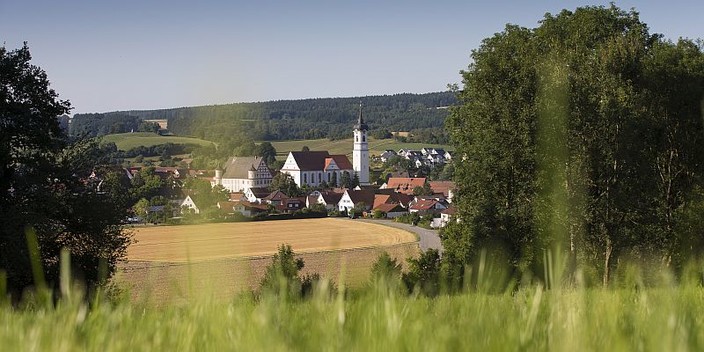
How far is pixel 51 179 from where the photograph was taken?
79.4 ft

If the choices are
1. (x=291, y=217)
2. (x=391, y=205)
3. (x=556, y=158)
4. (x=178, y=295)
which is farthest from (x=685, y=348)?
(x=391, y=205)

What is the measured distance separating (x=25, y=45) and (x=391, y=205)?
357ft

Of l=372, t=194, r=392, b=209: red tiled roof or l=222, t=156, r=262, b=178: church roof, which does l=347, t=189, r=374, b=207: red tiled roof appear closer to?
l=372, t=194, r=392, b=209: red tiled roof

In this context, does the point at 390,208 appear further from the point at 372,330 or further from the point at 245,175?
the point at 372,330

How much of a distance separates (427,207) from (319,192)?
29.4m

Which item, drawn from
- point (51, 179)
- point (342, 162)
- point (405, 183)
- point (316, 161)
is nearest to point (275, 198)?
point (405, 183)

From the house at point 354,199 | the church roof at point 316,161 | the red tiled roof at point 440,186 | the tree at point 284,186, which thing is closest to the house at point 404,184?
the red tiled roof at point 440,186

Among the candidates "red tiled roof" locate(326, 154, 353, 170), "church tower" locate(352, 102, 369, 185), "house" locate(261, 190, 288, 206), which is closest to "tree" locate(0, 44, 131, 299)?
"house" locate(261, 190, 288, 206)

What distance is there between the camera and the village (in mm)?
113375

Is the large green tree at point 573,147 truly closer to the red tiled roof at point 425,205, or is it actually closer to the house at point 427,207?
the house at point 427,207

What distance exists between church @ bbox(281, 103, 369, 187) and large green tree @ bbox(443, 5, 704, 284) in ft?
502

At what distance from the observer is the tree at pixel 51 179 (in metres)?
23.2

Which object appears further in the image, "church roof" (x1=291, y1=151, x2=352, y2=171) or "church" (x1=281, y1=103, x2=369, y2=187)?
"church roof" (x1=291, y1=151, x2=352, y2=171)

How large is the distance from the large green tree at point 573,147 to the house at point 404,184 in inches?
4857
